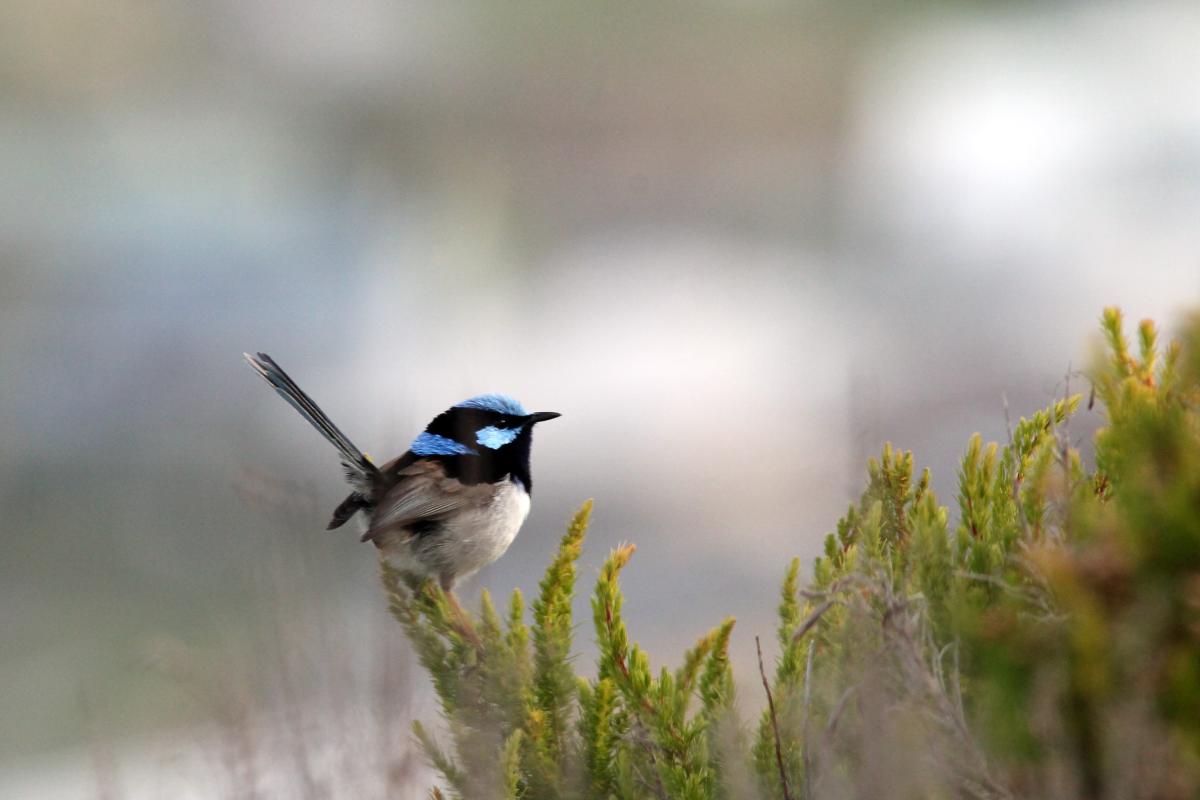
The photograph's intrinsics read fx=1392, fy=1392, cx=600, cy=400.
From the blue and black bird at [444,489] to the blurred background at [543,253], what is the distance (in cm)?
258

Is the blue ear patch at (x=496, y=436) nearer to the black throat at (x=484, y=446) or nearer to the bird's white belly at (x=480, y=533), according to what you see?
the black throat at (x=484, y=446)

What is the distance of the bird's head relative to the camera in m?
5.09

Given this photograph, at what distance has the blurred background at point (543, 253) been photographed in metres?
12.0

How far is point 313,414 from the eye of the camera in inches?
186

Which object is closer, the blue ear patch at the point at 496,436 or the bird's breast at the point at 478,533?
the bird's breast at the point at 478,533

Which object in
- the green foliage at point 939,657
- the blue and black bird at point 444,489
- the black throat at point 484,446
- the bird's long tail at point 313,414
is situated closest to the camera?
the green foliage at point 939,657

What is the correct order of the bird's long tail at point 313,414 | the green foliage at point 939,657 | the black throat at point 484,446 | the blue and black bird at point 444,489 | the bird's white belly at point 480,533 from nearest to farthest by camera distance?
the green foliage at point 939,657
the bird's long tail at point 313,414
the blue and black bird at point 444,489
the bird's white belly at point 480,533
the black throat at point 484,446

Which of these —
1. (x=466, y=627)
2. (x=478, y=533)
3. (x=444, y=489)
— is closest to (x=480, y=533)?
(x=478, y=533)

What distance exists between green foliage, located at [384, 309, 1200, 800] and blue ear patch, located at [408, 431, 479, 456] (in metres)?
1.55

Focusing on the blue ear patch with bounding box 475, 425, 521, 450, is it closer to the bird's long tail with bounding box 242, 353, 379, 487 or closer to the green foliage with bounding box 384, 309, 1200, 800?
the bird's long tail with bounding box 242, 353, 379, 487

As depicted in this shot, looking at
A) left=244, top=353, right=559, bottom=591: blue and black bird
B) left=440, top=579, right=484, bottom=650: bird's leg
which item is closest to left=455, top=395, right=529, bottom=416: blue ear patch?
left=244, top=353, right=559, bottom=591: blue and black bird

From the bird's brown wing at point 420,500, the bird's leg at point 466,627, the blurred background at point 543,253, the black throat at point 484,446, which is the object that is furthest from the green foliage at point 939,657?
the blurred background at point 543,253

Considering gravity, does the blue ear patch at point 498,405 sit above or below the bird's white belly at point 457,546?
above

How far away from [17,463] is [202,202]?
13.0ft
